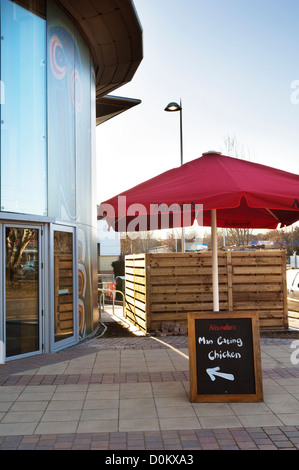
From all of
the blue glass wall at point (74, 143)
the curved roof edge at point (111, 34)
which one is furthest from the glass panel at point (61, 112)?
the curved roof edge at point (111, 34)

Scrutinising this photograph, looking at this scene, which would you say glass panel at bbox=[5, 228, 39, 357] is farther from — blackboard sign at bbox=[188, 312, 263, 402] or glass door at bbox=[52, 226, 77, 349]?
blackboard sign at bbox=[188, 312, 263, 402]

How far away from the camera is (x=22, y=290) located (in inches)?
306

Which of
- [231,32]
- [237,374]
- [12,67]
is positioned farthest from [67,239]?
[231,32]

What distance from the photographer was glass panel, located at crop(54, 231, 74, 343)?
8.49 metres

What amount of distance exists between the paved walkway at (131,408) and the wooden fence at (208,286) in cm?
239

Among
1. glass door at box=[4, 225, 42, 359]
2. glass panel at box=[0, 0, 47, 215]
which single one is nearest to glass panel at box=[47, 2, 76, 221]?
glass panel at box=[0, 0, 47, 215]

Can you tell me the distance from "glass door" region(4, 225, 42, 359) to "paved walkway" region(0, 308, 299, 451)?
39 cm

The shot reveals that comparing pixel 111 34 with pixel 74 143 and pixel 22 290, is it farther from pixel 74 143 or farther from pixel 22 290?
pixel 22 290

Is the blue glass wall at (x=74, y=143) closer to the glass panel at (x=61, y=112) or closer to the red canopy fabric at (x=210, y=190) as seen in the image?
the glass panel at (x=61, y=112)

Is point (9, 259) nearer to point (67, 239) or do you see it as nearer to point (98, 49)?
point (67, 239)
